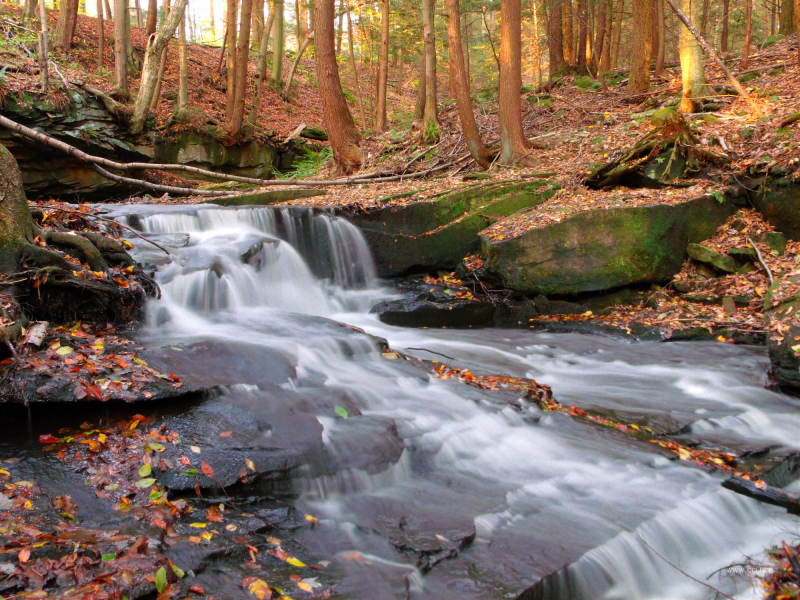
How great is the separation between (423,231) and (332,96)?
208 inches

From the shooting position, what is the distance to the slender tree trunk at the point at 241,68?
16.6 metres

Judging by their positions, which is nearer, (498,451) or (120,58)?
(498,451)

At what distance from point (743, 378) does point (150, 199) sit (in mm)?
13344

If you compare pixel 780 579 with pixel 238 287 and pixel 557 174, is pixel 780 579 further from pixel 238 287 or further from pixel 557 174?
pixel 557 174

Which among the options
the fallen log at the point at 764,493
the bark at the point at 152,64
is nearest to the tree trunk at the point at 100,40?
the bark at the point at 152,64

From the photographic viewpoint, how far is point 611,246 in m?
9.80

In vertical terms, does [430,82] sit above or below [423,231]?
above

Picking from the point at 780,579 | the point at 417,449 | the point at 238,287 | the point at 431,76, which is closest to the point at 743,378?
the point at 780,579

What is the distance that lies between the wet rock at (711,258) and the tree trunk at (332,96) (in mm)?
8556

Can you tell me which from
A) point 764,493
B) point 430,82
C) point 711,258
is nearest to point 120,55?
point 430,82

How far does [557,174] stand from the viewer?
1191 cm

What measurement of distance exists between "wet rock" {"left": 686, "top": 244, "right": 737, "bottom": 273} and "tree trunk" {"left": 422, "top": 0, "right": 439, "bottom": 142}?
7744 millimetres

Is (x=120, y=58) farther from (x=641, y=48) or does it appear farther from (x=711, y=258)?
(x=711, y=258)

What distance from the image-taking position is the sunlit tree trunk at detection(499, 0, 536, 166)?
1161 centimetres
